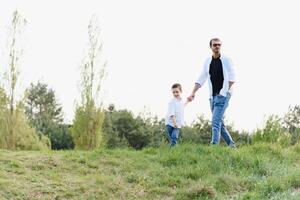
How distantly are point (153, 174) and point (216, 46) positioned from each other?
2906 millimetres

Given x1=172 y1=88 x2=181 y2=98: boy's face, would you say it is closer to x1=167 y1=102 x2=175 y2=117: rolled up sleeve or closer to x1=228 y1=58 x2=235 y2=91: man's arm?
x1=167 y1=102 x2=175 y2=117: rolled up sleeve

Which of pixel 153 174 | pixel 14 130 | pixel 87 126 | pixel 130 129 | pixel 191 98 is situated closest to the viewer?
pixel 153 174

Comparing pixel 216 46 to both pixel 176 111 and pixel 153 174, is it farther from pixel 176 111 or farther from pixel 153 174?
pixel 153 174

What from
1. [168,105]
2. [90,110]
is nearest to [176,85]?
[168,105]

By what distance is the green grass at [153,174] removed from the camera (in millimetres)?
6379

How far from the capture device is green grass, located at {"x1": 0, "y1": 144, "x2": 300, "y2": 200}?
20.9 ft

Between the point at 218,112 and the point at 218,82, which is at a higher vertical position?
the point at 218,82

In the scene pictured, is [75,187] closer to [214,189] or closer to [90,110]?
[214,189]

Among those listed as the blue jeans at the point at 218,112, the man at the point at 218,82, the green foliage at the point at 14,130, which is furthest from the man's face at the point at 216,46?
the green foliage at the point at 14,130

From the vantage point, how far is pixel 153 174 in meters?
7.34

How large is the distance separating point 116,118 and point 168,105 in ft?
70.6

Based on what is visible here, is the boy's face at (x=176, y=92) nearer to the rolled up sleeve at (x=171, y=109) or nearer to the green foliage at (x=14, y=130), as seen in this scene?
the rolled up sleeve at (x=171, y=109)

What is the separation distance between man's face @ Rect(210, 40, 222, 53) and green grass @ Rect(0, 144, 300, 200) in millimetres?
1773

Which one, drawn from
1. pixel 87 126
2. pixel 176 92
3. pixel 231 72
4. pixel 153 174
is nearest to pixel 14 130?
pixel 87 126
